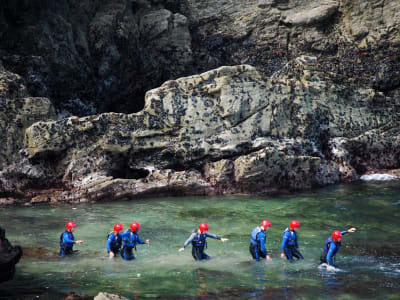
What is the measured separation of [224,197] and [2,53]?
16.4m

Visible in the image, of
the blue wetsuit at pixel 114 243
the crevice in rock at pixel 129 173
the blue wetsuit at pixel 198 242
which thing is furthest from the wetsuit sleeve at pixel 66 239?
the crevice in rock at pixel 129 173

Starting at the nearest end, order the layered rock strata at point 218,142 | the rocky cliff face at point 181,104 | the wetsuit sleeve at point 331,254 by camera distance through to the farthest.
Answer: the wetsuit sleeve at point 331,254 < the layered rock strata at point 218,142 < the rocky cliff face at point 181,104

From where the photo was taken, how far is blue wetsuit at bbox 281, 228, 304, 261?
604 inches

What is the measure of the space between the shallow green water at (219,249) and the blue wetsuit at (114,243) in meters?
0.40

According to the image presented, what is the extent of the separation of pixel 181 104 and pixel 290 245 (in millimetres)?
11892

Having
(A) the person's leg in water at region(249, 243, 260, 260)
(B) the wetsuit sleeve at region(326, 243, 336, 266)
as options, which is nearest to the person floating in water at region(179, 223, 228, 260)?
(A) the person's leg in water at region(249, 243, 260, 260)

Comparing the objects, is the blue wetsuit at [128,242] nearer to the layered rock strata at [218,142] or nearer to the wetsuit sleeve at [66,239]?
the wetsuit sleeve at [66,239]

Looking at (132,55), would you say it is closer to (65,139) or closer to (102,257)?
(65,139)

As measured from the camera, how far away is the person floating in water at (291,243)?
1535 centimetres

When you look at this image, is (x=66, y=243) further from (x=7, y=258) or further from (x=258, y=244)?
A: (x=258, y=244)

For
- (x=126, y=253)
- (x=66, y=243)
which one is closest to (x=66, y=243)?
(x=66, y=243)

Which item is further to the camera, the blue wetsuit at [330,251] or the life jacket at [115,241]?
the life jacket at [115,241]

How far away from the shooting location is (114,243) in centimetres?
1596

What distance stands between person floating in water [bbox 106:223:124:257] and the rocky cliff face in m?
7.30
